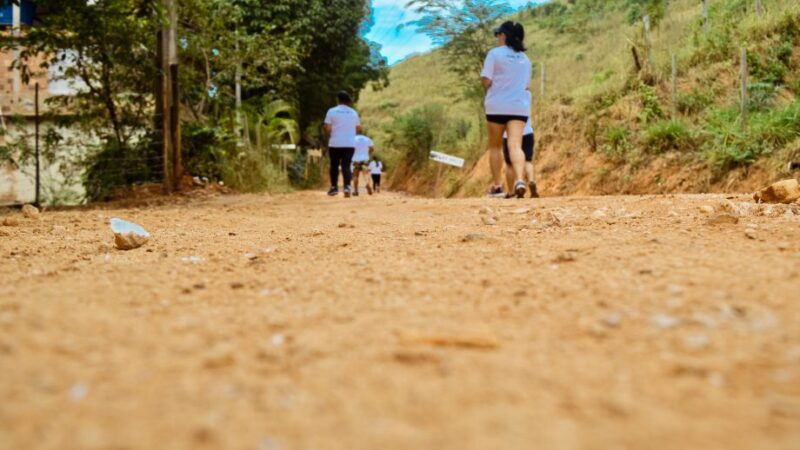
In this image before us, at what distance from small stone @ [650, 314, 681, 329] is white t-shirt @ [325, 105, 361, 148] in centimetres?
784

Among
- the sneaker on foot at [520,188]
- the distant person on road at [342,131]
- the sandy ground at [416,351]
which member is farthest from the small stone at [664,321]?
the distant person on road at [342,131]

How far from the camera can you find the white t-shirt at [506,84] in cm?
636

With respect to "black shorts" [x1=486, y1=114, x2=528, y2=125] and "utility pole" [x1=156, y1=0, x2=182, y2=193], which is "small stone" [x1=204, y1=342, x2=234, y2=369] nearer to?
"black shorts" [x1=486, y1=114, x2=528, y2=125]

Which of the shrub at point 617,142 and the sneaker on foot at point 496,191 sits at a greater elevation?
the shrub at point 617,142

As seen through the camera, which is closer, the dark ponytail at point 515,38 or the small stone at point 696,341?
the small stone at point 696,341

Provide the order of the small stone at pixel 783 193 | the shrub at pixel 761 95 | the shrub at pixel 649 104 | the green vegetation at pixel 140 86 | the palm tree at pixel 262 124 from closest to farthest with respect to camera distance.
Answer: the small stone at pixel 783 193 < the green vegetation at pixel 140 86 < the shrub at pixel 761 95 < the shrub at pixel 649 104 < the palm tree at pixel 262 124

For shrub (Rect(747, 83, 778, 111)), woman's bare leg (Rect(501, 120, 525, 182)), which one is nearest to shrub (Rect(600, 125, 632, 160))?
shrub (Rect(747, 83, 778, 111))

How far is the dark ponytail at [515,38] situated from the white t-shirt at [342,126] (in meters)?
3.07

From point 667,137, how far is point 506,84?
13.4 feet

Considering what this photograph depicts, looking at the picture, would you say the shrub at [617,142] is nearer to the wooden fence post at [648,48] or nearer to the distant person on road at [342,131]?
the wooden fence post at [648,48]

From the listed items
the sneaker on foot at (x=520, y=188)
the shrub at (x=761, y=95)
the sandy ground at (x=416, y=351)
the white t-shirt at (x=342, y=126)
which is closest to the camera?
the sandy ground at (x=416, y=351)

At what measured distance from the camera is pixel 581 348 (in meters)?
1.30

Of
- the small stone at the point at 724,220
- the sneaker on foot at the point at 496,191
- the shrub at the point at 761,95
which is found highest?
the shrub at the point at 761,95

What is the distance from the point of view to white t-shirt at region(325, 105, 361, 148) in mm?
9070
